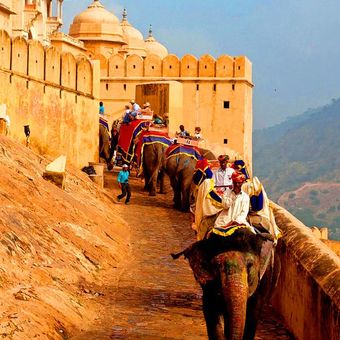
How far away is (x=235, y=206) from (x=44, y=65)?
41.2 ft

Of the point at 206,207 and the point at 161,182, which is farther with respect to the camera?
the point at 161,182

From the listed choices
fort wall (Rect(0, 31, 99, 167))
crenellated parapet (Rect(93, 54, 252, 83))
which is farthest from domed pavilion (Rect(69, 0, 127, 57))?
fort wall (Rect(0, 31, 99, 167))

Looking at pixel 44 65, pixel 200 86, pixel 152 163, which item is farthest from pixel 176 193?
pixel 200 86

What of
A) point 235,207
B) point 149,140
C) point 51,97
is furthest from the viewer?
point 149,140

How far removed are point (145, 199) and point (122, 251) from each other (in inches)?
280

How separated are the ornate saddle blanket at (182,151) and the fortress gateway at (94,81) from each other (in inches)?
75.7

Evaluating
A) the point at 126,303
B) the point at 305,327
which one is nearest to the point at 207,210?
the point at 305,327

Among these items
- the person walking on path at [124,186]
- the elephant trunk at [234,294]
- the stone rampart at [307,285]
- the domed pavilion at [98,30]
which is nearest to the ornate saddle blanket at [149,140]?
the person walking on path at [124,186]

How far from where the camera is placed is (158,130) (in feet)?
71.9

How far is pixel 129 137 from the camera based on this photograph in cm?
2244

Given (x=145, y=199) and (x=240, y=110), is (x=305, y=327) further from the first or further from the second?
(x=240, y=110)

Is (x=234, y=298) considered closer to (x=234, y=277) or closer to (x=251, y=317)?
(x=234, y=277)

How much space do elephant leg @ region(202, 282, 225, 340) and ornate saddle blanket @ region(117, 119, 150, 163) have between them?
1418 cm

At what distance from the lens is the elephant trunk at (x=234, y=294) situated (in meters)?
7.41
